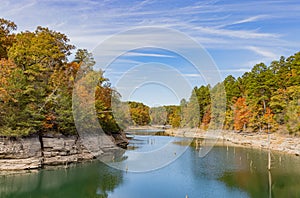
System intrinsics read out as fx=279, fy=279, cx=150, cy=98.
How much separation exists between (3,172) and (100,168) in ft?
26.6

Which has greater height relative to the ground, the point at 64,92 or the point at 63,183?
the point at 64,92

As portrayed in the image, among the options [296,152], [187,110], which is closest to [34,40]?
[296,152]

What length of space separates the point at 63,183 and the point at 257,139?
3207 centimetres

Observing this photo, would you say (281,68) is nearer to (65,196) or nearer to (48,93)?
(48,93)

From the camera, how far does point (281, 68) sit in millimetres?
43750

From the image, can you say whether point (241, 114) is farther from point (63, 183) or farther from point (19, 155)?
point (19, 155)

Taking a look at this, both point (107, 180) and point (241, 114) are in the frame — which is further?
point (241, 114)

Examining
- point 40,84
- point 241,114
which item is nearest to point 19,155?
point 40,84

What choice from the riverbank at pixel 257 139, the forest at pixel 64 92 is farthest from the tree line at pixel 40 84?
the riverbank at pixel 257 139

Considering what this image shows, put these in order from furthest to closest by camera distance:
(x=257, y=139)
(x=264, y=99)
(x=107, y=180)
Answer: (x=264, y=99), (x=257, y=139), (x=107, y=180)

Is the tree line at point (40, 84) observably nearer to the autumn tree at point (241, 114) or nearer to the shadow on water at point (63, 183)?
the shadow on water at point (63, 183)

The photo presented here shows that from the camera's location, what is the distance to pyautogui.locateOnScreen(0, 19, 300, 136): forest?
25594 millimetres

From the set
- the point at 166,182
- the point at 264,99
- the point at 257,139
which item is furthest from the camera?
the point at 264,99

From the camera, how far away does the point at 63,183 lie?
2147cm
